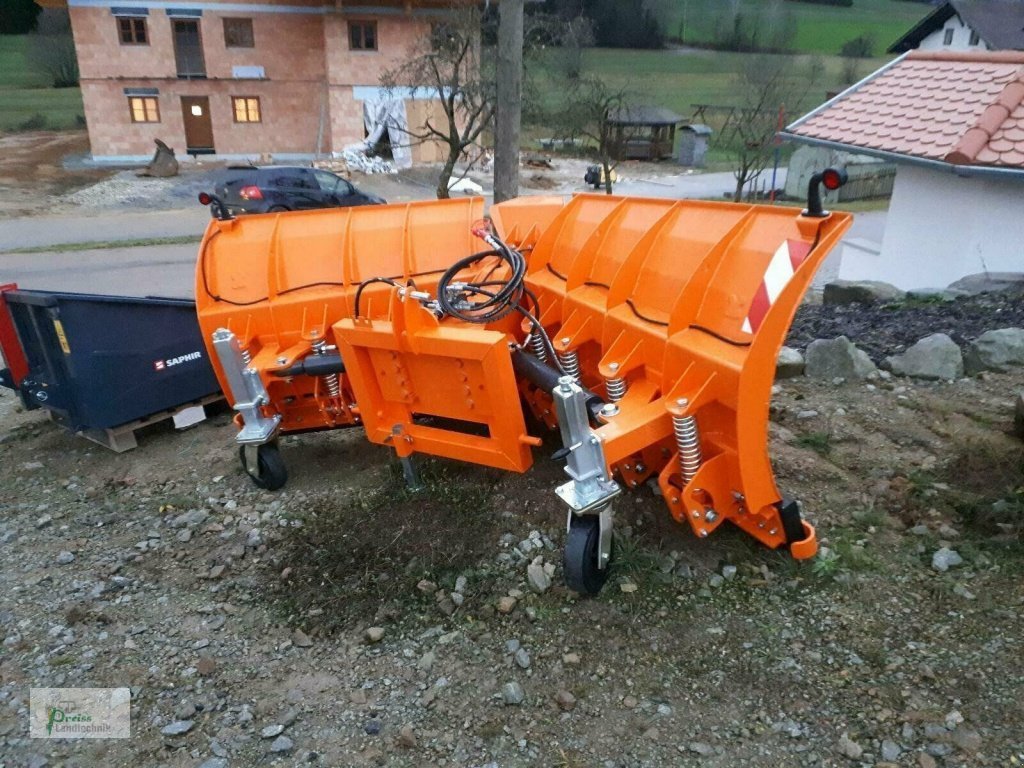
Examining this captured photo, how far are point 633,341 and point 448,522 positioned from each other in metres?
1.44

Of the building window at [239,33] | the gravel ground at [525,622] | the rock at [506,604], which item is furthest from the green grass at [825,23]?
the rock at [506,604]

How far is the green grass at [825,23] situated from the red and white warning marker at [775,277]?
54.0 meters

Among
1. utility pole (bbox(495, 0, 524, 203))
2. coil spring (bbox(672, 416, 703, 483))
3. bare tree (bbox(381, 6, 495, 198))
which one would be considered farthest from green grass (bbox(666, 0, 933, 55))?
coil spring (bbox(672, 416, 703, 483))

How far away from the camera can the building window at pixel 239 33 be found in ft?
94.1

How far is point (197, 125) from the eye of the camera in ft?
97.8

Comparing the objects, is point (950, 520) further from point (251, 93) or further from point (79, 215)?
point (251, 93)

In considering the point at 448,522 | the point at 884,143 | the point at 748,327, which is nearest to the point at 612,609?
the point at 448,522

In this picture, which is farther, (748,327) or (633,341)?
(633,341)

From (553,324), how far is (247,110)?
28739 mm

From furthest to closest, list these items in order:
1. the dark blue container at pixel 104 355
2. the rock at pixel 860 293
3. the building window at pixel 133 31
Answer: the building window at pixel 133 31, the rock at pixel 860 293, the dark blue container at pixel 104 355

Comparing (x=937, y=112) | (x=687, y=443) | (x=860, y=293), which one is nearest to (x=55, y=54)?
(x=937, y=112)

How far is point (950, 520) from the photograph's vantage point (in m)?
3.96

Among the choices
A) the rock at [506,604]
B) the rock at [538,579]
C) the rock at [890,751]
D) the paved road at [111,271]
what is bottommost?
the paved road at [111,271]

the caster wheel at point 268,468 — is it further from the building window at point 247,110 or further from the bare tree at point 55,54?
the bare tree at point 55,54
